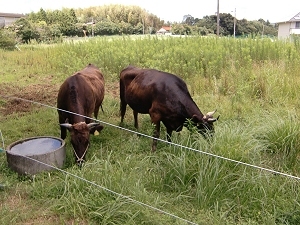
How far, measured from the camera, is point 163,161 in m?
4.05

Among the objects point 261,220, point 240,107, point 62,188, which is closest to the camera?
point 261,220

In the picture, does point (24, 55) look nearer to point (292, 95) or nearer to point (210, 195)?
point (292, 95)

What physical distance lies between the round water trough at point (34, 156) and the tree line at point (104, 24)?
21568mm

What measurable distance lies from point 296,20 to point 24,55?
36743mm

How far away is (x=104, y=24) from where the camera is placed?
35312mm

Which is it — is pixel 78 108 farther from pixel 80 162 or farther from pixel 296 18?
pixel 296 18

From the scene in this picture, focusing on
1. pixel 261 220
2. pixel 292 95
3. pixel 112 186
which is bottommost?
pixel 261 220

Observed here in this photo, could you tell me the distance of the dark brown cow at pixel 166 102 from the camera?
4.59 m

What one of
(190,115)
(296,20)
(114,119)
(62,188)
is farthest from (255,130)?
(296,20)

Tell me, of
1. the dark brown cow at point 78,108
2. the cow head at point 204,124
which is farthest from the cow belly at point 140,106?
the cow head at point 204,124

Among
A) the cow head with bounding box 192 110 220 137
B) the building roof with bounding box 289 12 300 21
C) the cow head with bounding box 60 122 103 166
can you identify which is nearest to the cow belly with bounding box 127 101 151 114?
the cow head with bounding box 192 110 220 137

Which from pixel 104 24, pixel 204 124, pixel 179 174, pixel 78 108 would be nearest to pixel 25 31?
pixel 104 24

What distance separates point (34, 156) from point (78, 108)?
94 cm

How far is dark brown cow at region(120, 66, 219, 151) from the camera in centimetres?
459
